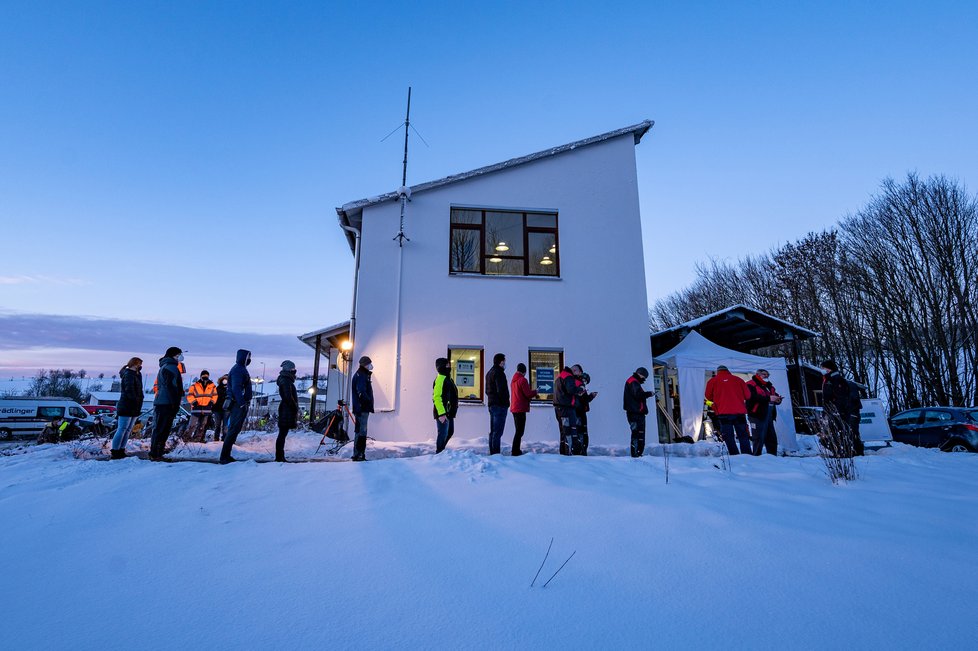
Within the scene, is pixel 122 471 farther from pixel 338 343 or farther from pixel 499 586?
pixel 338 343

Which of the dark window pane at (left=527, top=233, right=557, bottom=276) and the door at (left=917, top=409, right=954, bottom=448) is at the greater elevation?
the dark window pane at (left=527, top=233, right=557, bottom=276)

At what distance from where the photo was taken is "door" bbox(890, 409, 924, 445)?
12023mm

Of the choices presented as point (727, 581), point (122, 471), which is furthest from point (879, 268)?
point (122, 471)

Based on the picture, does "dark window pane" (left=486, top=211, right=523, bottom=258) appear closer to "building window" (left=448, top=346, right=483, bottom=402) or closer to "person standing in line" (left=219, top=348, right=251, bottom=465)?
"building window" (left=448, top=346, right=483, bottom=402)

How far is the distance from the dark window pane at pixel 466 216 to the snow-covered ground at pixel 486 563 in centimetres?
745

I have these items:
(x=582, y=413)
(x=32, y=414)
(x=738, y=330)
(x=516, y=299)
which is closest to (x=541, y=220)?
(x=516, y=299)

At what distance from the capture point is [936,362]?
18.2 m

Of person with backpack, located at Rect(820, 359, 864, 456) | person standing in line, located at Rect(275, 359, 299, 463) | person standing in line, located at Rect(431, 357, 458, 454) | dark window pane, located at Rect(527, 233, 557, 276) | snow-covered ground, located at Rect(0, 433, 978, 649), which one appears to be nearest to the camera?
snow-covered ground, located at Rect(0, 433, 978, 649)

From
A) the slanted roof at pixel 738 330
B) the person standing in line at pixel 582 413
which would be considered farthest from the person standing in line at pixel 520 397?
the slanted roof at pixel 738 330

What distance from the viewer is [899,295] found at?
1908cm

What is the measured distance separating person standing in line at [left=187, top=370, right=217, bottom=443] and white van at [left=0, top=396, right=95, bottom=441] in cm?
1395

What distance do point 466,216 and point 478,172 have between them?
1.02m

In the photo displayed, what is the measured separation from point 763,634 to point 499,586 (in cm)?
113

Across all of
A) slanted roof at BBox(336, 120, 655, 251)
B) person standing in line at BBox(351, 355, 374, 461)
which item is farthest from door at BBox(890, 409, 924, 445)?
person standing in line at BBox(351, 355, 374, 461)
